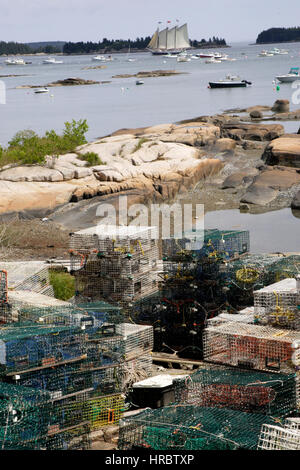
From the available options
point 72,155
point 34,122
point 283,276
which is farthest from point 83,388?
point 34,122

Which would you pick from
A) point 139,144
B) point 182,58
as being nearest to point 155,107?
point 139,144

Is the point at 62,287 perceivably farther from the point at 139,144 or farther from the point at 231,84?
the point at 231,84

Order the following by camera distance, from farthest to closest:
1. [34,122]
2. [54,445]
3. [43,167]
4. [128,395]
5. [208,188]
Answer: [34,122] < [208,188] < [43,167] < [128,395] < [54,445]

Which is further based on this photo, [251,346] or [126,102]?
[126,102]

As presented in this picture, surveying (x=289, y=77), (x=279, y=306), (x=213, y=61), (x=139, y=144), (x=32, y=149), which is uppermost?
(x=213, y=61)

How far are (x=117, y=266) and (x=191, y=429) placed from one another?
4671mm

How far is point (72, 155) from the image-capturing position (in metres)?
28.3

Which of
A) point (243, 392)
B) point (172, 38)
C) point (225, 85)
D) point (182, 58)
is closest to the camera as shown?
point (243, 392)

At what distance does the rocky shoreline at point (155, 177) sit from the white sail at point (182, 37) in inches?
4808

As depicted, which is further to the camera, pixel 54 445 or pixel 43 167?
pixel 43 167

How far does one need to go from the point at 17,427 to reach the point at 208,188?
21438 mm

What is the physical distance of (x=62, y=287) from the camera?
12594 mm

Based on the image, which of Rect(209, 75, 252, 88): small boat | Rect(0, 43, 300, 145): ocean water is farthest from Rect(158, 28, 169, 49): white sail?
Rect(209, 75, 252, 88): small boat

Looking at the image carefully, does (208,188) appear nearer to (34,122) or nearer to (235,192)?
(235,192)
